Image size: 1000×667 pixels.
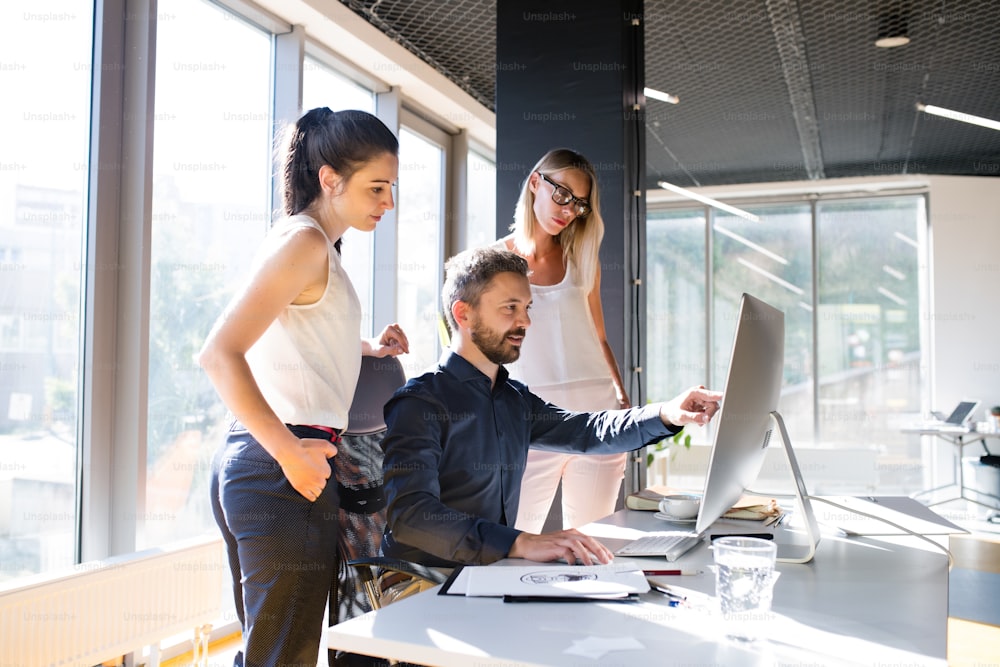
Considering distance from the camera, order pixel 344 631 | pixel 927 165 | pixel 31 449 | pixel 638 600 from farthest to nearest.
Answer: pixel 927 165 < pixel 31 449 < pixel 638 600 < pixel 344 631

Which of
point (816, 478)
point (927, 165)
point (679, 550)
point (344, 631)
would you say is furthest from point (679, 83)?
point (344, 631)

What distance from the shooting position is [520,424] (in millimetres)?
1878

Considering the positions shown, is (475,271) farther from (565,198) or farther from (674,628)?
(674,628)

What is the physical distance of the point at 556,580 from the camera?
1233 mm

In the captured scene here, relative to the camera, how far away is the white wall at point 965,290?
732cm

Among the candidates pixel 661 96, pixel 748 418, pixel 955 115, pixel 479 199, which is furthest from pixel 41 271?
pixel 955 115

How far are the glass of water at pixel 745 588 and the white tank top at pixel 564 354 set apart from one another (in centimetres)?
139

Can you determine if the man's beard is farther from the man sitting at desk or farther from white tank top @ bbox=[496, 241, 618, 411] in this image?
white tank top @ bbox=[496, 241, 618, 411]

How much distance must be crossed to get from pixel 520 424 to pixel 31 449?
5.83 feet

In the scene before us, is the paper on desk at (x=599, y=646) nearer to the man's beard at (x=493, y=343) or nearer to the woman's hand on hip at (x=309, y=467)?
the woman's hand on hip at (x=309, y=467)

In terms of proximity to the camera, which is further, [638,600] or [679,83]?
[679,83]

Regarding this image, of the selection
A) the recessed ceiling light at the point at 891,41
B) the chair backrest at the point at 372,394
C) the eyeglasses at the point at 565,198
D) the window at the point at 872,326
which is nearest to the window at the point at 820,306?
the window at the point at 872,326

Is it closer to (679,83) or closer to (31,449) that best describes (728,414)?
(31,449)

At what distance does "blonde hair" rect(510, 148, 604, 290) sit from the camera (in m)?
2.50
